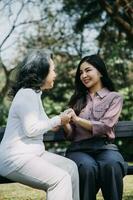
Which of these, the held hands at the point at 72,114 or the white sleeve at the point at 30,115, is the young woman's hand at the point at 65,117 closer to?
the held hands at the point at 72,114

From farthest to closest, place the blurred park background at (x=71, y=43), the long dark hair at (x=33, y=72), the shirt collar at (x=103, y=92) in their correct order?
1. the blurred park background at (x=71, y=43)
2. the shirt collar at (x=103, y=92)
3. the long dark hair at (x=33, y=72)

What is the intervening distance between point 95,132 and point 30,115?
0.66 metres

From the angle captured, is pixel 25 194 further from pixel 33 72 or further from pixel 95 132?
pixel 33 72

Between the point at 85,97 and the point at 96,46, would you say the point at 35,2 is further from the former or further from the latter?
the point at 85,97

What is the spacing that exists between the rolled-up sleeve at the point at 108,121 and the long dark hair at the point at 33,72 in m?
0.57

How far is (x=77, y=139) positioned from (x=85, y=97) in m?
0.41

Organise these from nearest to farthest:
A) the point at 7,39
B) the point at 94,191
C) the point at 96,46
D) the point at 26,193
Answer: the point at 94,191, the point at 26,193, the point at 7,39, the point at 96,46

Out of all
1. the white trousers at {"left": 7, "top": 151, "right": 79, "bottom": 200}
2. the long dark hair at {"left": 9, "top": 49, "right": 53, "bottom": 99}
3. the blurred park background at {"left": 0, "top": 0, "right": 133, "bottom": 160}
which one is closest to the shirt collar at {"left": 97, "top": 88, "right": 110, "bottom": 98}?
the long dark hair at {"left": 9, "top": 49, "right": 53, "bottom": 99}

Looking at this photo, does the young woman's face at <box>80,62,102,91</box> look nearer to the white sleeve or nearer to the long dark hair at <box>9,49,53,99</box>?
the long dark hair at <box>9,49,53,99</box>

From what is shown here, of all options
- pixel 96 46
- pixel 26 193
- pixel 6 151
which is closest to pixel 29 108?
pixel 6 151

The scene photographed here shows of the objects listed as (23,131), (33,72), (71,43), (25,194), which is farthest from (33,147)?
(71,43)

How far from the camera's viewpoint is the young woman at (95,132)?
414 cm

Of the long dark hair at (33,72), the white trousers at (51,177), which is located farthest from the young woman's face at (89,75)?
the white trousers at (51,177)

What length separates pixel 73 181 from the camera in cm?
395
